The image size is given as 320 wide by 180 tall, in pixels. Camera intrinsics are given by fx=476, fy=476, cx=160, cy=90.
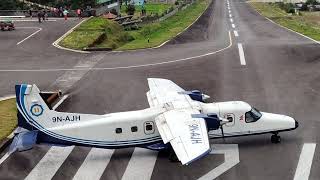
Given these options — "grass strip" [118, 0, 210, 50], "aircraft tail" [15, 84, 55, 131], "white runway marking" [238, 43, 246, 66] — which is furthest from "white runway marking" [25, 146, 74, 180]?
"grass strip" [118, 0, 210, 50]

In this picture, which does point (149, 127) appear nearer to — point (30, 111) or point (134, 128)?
point (134, 128)

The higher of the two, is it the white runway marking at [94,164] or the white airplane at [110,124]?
the white airplane at [110,124]

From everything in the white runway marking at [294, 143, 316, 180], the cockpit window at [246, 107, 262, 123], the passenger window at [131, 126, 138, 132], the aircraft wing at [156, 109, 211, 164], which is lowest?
the white runway marking at [294, 143, 316, 180]

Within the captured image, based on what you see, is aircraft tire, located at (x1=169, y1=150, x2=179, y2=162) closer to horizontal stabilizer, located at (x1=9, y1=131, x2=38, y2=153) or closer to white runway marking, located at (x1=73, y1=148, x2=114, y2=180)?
white runway marking, located at (x1=73, y1=148, x2=114, y2=180)

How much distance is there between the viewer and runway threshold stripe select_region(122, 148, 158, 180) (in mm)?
26938

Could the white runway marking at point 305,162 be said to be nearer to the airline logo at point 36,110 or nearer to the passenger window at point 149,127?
the passenger window at point 149,127

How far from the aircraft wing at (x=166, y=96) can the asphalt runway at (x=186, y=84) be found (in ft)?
10.9

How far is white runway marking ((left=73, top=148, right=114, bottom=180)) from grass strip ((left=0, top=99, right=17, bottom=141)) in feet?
22.9

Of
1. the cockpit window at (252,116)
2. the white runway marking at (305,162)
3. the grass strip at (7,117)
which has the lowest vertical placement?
the grass strip at (7,117)

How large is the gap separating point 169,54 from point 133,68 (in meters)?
8.05

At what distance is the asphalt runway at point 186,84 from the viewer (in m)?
27.7

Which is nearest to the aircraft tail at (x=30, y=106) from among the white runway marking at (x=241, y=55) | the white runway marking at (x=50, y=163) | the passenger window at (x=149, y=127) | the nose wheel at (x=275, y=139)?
the white runway marking at (x=50, y=163)

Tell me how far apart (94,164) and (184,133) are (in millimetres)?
6635

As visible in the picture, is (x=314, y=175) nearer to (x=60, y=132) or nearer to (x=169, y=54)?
(x=60, y=132)
